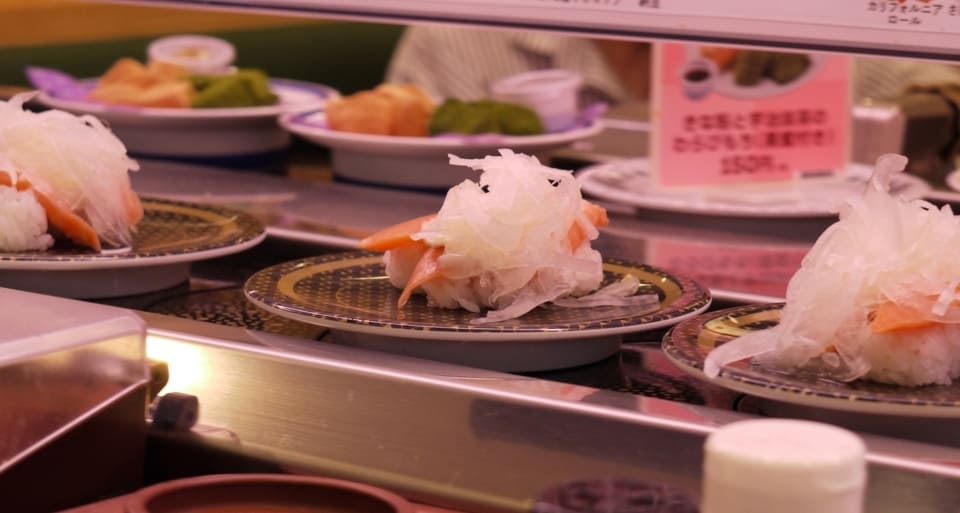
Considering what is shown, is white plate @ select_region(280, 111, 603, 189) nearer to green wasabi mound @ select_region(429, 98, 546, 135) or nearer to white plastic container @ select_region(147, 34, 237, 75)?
green wasabi mound @ select_region(429, 98, 546, 135)

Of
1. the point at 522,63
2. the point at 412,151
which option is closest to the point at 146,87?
the point at 412,151

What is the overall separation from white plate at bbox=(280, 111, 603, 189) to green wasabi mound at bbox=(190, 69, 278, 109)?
6.6 inches

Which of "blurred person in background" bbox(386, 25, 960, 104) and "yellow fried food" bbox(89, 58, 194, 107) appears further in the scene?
Result: "blurred person in background" bbox(386, 25, 960, 104)

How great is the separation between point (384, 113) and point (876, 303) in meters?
1.07

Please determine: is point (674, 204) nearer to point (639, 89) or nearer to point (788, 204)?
point (788, 204)

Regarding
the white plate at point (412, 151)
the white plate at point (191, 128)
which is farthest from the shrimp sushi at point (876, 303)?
the white plate at point (191, 128)

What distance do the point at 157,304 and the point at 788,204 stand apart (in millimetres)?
773

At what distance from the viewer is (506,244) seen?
1.08m

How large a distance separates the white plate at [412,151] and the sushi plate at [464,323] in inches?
26.1

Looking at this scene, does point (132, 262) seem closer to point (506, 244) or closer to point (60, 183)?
point (60, 183)

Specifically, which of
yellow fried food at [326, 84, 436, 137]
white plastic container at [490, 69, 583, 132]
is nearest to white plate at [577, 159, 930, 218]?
white plastic container at [490, 69, 583, 132]

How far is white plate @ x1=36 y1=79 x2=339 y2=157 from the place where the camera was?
2010 millimetres

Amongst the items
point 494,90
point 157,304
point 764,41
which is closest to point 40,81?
point 494,90

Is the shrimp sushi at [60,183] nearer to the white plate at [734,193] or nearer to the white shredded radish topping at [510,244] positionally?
the white shredded radish topping at [510,244]
